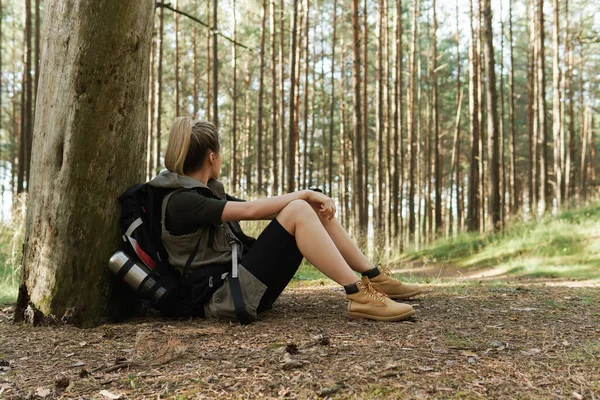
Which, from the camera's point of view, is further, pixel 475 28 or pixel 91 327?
pixel 475 28

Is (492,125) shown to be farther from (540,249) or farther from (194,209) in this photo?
(194,209)

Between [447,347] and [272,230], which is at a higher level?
[272,230]

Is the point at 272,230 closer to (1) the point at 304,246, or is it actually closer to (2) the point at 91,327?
(1) the point at 304,246

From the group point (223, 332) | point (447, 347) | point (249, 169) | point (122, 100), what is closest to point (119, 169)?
point (122, 100)

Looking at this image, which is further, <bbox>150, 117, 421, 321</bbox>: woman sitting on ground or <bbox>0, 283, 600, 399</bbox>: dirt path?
<bbox>150, 117, 421, 321</bbox>: woman sitting on ground

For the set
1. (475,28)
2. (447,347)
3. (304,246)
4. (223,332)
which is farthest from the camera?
(475,28)

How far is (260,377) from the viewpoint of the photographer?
221 cm

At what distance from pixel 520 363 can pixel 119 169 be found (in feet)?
8.39

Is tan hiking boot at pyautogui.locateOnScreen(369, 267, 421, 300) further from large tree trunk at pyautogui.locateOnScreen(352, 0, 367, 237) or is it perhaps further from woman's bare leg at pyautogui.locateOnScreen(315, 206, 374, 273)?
large tree trunk at pyautogui.locateOnScreen(352, 0, 367, 237)

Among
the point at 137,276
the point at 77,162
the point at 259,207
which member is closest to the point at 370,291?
the point at 259,207

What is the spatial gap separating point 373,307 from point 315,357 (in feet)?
3.00

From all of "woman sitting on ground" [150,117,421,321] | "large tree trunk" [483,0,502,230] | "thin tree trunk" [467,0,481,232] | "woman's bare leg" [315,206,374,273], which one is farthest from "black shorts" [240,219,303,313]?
"thin tree trunk" [467,0,481,232]

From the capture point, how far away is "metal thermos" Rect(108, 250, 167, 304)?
323 cm

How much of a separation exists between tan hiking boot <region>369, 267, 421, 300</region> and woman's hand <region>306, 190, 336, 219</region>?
641mm
